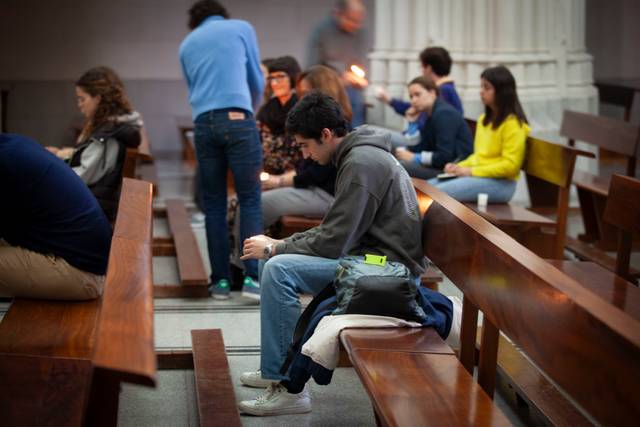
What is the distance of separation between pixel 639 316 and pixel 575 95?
531cm

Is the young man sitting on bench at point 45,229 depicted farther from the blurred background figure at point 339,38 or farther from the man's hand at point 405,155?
the blurred background figure at point 339,38

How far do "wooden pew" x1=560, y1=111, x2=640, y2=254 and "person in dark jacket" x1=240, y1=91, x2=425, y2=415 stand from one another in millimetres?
2670

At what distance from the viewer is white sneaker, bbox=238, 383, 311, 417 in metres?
3.91

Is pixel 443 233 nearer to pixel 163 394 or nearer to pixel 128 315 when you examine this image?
pixel 163 394

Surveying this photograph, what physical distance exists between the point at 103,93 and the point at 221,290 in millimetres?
1357

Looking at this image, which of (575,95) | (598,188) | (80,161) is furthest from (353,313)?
(575,95)

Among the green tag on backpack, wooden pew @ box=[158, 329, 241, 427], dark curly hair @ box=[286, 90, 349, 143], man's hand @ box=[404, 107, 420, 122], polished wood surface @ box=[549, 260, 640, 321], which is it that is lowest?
wooden pew @ box=[158, 329, 241, 427]

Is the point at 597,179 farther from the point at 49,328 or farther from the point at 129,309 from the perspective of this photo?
the point at 129,309

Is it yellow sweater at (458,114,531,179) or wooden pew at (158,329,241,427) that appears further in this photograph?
yellow sweater at (458,114,531,179)

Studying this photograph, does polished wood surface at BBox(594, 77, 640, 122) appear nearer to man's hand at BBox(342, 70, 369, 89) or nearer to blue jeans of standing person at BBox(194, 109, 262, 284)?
man's hand at BBox(342, 70, 369, 89)

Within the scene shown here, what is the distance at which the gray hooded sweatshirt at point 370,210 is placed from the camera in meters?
3.79

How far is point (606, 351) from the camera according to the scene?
8.00 ft

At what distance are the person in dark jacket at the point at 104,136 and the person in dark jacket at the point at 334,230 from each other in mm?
2238

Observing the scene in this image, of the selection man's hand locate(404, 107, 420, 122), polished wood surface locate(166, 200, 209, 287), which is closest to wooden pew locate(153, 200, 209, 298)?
polished wood surface locate(166, 200, 209, 287)
